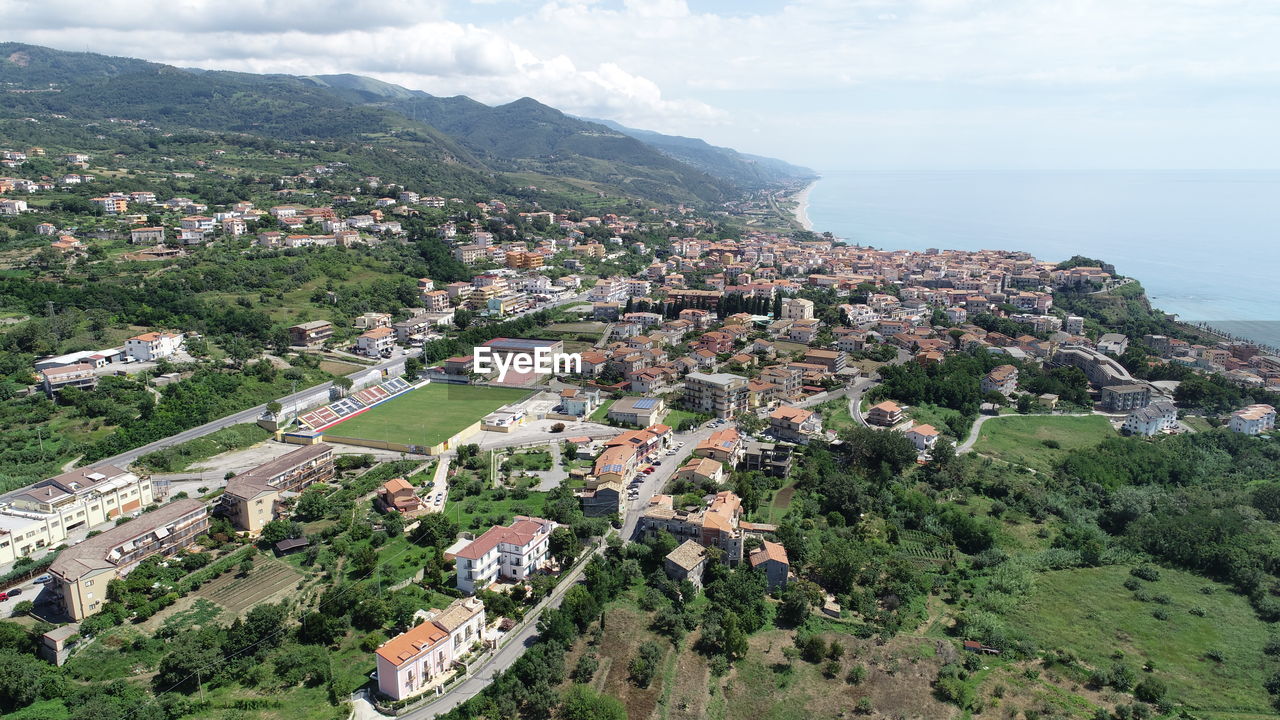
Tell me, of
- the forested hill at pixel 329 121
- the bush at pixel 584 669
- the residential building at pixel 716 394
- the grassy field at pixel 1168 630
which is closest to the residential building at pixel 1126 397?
the grassy field at pixel 1168 630

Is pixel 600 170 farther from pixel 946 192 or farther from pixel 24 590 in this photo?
pixel 24 590

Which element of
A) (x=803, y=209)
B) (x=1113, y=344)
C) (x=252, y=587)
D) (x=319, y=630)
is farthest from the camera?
(x=803, y=209)

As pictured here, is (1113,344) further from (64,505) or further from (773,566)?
(64,505)

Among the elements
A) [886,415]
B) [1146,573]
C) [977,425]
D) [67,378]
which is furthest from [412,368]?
[1146,573]

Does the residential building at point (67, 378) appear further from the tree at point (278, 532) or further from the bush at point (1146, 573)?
the bush at point (1146, 573)

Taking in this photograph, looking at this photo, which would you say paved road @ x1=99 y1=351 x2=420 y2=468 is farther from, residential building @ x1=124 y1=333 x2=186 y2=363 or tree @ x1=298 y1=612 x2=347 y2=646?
tree @ x1=298 y1=612 x2=347 y2=646

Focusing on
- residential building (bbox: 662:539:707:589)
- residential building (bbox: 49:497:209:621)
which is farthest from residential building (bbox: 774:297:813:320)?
residential building (bbox: 49:497:209:621)
